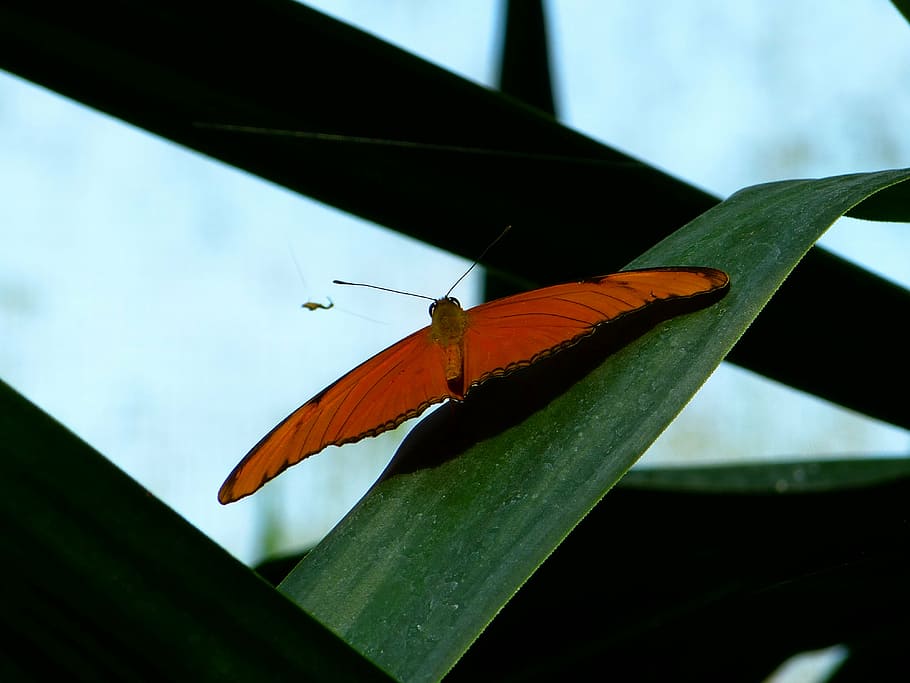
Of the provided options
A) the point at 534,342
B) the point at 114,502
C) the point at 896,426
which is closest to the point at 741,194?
the point at 534,342

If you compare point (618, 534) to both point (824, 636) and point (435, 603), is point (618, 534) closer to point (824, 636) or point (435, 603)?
point (824, 636)

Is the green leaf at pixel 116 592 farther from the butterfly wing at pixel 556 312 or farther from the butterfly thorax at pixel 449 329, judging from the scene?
the butterfly thorax at pixel 449 329

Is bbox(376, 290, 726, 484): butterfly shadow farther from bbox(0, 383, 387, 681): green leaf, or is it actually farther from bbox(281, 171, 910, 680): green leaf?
bbox(0, 383, 387, 681): green leaf

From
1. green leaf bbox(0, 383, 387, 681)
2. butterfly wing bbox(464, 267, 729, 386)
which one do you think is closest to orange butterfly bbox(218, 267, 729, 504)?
butterfly wing bbox(464, 267, 729, 386)

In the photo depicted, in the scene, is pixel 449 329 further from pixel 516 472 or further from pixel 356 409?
pixel 516 472

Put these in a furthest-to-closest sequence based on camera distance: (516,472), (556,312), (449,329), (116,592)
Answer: (449,329) → (556,312) → (516,472) → (116,592)

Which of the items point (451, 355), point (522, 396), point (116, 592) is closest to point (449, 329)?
point (451, 355)

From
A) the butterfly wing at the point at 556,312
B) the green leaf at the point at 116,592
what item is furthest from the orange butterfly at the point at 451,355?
the green leaf at the point at 116,592
